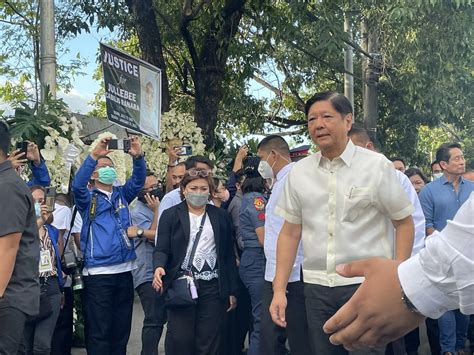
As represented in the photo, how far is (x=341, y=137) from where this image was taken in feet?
15.2

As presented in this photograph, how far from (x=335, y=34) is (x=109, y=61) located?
9.82ft

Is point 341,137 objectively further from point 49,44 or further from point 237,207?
point 49,44

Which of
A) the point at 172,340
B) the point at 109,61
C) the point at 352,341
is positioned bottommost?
the point at 172,340

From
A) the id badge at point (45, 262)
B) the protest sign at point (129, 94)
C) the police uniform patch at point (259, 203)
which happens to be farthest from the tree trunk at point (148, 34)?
the id badge at point (45, 262)

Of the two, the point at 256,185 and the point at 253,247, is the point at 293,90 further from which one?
the point at 253,247

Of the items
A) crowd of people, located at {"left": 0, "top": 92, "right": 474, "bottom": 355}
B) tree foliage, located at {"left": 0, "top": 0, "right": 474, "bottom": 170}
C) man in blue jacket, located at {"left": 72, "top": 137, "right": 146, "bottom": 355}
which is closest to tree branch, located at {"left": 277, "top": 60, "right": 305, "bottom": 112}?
tree foliage, located at {"left": 0, "top": 0, "right": 474, "bottom": 170}

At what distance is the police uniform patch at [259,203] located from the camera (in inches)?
267

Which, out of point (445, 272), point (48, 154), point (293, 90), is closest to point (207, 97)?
point (48, 154)

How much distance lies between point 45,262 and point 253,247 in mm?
1915

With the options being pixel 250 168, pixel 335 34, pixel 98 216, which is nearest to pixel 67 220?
pixel 98 216

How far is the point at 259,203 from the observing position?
6793 mm

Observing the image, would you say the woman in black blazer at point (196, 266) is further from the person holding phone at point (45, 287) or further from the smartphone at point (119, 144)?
the person holding phone at point (45, 287)

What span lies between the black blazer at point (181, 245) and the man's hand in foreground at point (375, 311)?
3.82 m

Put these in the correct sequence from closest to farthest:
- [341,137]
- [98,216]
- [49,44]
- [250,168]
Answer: [341,137] < [98,216] < [250,168] < [49,44]
